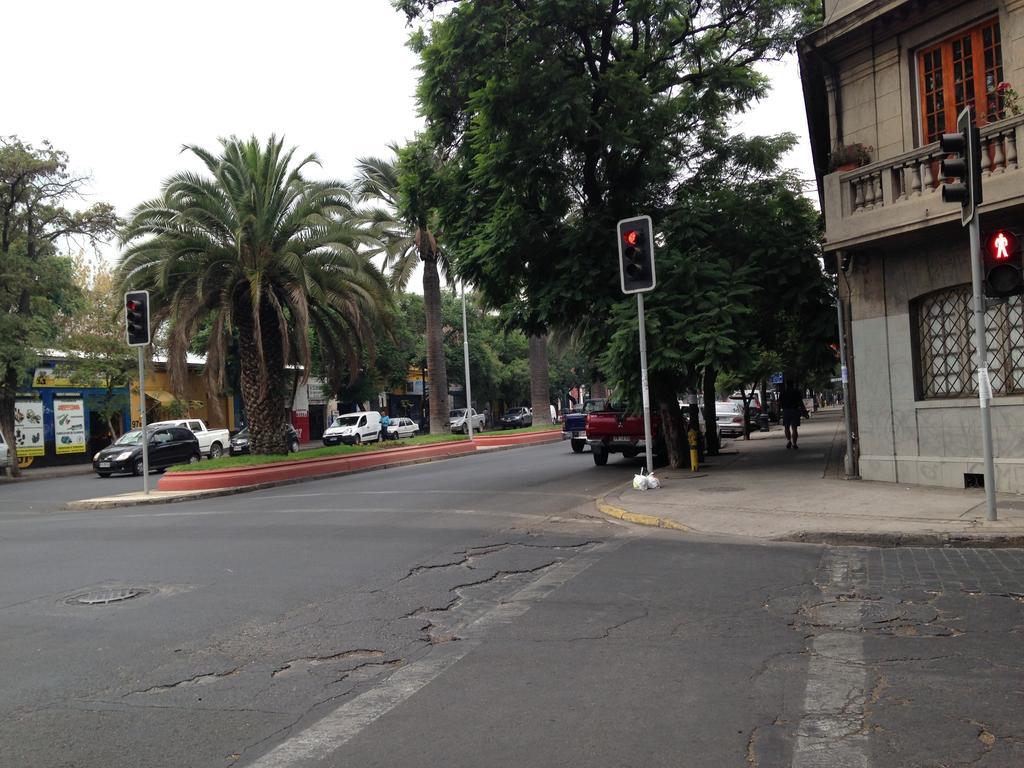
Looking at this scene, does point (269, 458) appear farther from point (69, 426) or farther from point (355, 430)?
point (69, 426)

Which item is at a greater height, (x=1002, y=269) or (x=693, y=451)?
(x=1002, y=269)

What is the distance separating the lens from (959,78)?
13.2m

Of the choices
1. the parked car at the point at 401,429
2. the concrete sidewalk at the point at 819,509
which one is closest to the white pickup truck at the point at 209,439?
the parked car at the point at 401,429

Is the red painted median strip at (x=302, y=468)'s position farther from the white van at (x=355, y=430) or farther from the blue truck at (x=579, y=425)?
the white van at (x=355, y=430)

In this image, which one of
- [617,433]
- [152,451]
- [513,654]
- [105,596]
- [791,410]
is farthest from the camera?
[152,451]

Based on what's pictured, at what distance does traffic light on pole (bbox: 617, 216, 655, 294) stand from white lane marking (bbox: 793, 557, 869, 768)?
895 cm

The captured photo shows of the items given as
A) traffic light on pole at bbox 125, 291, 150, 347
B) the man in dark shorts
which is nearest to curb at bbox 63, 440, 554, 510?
traffic light on pole at bbox 125, 291, 150, 347

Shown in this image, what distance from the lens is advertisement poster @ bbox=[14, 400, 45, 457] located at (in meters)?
37.3

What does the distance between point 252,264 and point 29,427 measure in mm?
21209

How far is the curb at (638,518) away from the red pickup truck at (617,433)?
896cm

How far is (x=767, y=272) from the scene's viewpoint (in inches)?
720

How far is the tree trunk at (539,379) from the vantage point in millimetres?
42966

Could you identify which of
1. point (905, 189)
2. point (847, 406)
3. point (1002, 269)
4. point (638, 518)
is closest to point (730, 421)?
point (847, 406)

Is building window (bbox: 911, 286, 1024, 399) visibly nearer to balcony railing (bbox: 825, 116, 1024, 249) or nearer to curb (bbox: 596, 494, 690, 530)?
balcony railing (bbox: 825, 116, 1024, 249)
